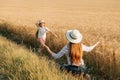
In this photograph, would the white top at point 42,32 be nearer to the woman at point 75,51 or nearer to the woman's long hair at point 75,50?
the woman at point 75,51

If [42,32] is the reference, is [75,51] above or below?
above

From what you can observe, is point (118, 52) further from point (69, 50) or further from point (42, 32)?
point (42, 32)

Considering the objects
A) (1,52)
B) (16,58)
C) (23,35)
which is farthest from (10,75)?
(23,35)

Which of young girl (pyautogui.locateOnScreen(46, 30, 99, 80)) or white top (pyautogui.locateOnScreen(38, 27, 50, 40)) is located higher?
young girl (pyautogui.locateOnScreen(46, 30, 99, 80))

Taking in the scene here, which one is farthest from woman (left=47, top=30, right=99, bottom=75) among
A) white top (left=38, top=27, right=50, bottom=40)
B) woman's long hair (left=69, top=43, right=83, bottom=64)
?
white top (left=38, top=27, right=50, bottom=40)

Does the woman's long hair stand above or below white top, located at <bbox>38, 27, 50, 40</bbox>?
above

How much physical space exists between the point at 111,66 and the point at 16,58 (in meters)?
2.33

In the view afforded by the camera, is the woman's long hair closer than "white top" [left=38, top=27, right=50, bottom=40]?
Yes

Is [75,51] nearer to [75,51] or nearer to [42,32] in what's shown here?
[75,51]

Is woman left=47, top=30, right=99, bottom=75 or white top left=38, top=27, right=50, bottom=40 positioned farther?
white top left=38, top=27, right=50, bottom=40

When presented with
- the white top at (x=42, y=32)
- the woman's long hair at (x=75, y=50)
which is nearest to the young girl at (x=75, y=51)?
the woman's long hair at (x=75, y=50)

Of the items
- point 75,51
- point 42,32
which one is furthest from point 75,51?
point 42,32

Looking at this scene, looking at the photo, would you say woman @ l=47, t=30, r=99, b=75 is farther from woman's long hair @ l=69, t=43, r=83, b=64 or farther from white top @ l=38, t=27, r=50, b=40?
white top @ l=38, t=27, r=50, b=40

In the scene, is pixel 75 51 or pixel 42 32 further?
pixel 42 32
